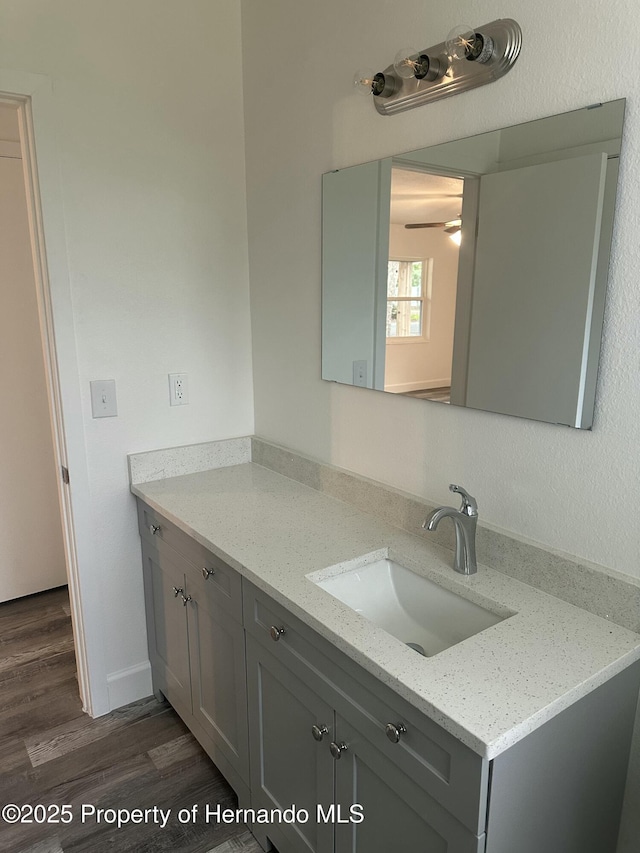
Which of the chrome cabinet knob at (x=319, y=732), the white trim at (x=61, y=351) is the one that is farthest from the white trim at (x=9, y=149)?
the chrome cabinet knob at (x=319, y=732)

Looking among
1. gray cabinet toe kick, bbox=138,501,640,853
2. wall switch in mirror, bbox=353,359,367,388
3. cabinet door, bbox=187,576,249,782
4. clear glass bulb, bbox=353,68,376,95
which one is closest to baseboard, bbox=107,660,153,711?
cabinet door, bbox=187,576,249,782

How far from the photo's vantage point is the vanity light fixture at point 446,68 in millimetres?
1346

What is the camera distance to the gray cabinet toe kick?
3.44 ft

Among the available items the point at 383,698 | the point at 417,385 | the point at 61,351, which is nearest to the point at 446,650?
the point at 383,698

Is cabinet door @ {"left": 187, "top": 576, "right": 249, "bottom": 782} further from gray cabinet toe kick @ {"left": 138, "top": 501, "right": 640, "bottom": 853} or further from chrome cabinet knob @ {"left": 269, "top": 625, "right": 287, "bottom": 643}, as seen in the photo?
chrome cabinet knob @ {"left": 269, "top": 625, "right": 287, "bottom": 643}

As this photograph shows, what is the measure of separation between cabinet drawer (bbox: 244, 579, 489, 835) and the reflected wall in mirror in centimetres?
70

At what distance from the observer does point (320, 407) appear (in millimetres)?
2125

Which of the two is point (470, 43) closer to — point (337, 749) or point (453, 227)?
point (453, 227)

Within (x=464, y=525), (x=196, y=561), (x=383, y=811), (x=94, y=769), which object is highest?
(x=464, y=525)

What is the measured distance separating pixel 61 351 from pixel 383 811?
5.37 feet

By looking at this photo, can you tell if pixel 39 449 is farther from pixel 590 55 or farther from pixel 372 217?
pixel 590 55

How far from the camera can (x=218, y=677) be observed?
1.85 meters

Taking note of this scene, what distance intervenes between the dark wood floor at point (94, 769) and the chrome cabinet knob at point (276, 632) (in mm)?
767

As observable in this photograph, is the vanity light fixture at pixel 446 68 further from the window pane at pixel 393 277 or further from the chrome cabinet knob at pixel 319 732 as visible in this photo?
the chrome cabinet knob at pixel 319 732
